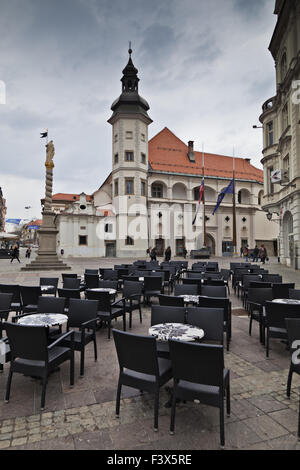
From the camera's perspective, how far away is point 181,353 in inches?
117

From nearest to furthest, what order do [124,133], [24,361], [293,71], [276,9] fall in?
[24,361] → [293,71] → [276,9] → [124,133]

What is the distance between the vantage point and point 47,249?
21.9 m

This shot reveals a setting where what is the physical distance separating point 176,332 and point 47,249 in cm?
1957

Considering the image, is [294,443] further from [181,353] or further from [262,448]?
[181,353]

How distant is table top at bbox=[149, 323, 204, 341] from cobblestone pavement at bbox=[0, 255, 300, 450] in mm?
737

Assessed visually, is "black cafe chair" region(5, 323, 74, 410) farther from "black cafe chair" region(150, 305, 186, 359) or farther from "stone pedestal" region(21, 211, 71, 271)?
"stone pedestal" region(21, 211, 71, 271)

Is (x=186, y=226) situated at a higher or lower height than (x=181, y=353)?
higher

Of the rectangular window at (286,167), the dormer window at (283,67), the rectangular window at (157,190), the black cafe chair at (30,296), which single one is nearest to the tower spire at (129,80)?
the rectangular window at (157,190)

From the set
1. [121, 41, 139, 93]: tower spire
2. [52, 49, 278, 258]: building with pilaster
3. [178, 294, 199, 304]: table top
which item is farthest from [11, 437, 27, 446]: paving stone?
[121, 41, 139, 93]: tower spire

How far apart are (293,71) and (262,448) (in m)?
21.8

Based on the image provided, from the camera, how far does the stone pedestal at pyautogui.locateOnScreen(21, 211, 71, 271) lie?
20.9 meters

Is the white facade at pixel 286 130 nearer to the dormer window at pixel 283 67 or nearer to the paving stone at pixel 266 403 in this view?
the dormer window at pixel 283 67

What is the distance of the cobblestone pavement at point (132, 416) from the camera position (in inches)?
109
